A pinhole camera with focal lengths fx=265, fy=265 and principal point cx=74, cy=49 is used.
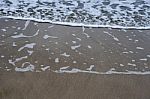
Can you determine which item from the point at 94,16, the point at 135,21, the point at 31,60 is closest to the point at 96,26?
the point at 94,16

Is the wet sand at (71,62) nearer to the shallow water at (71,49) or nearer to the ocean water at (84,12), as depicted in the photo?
the shallow water at (71,49)

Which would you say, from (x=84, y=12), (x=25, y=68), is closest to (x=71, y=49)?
(x=25, y=68)

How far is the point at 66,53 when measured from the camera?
6.28 ft

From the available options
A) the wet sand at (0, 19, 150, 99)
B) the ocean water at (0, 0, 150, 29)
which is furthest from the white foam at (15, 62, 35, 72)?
the ocean water at (0, 0, 150, 29)

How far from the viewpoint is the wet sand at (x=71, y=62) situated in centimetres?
154

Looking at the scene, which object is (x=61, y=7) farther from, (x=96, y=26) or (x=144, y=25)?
(x=144, y=25)

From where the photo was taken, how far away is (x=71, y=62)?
1822 millimetres

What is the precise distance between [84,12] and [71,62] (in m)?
0.87

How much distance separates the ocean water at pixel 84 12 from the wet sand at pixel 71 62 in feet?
0.34

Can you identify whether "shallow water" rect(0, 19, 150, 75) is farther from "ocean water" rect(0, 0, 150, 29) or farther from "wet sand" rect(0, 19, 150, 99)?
"ocean water" rect(0, 0, 150, 29)

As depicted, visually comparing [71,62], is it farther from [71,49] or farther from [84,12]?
[84,12]

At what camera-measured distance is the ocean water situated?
238cm

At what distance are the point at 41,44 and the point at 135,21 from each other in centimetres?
94

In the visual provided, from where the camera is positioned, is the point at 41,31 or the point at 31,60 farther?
the point at 41,31
